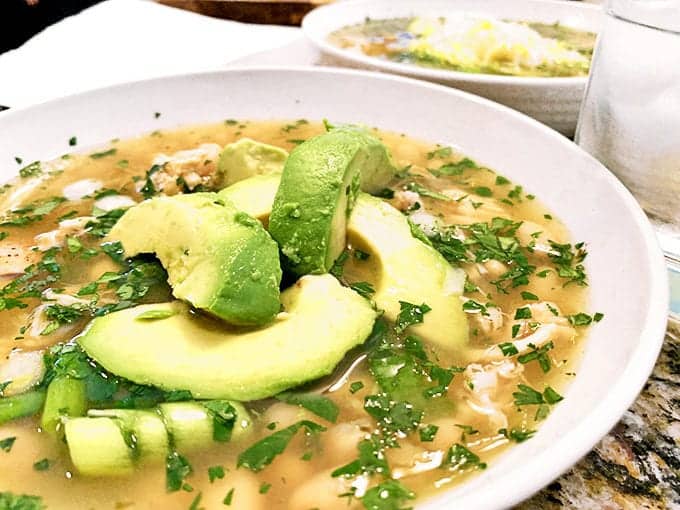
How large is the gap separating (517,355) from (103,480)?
0.78 meters

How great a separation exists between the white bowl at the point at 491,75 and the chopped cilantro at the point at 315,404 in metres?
1.50

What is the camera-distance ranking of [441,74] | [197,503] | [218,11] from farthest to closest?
[218,11]
[441,74]
[197,503]

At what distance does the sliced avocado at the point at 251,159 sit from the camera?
173cm

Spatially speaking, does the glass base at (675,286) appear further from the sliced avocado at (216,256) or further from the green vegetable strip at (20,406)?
the green vegetable strip at (20,406)

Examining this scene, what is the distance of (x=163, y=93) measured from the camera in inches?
91.2

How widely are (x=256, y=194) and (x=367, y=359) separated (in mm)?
536

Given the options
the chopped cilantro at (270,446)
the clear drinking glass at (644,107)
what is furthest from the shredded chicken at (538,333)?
the clear drinking glass at (644,107)

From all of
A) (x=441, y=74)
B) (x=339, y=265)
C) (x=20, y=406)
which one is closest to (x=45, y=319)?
(x=20, y=406)

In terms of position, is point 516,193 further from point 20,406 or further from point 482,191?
point 20,406

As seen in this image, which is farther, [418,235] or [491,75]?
[491,75]

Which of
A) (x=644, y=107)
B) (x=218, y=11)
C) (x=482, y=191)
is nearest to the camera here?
(x=644, y=107)

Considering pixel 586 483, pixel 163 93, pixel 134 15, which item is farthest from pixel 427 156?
pixel 134 15

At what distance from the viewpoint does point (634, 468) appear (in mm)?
1145

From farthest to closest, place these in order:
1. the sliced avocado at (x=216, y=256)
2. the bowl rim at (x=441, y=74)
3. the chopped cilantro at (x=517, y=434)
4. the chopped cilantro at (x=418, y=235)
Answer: the bowl rim at (x=441, y=74), the chopped cilantro at (x=418, y=235), the sliced avocado at (x=216, y=256), the chopped cilantro at (x=517, y=434)
